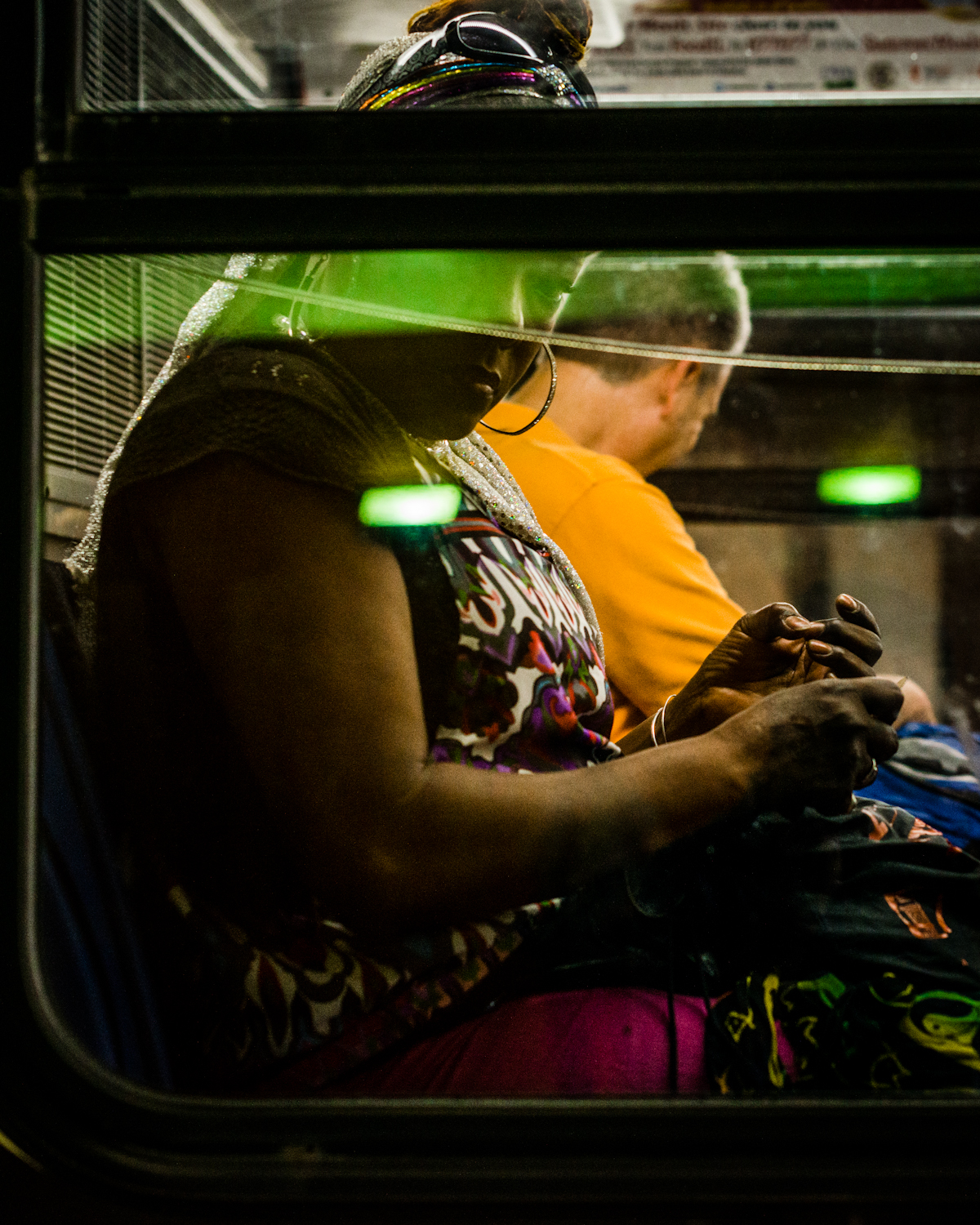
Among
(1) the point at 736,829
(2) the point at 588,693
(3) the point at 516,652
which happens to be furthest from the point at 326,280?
(1) the point at 736,829

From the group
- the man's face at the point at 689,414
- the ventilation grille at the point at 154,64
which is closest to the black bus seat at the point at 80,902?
the ventilation grille at the point at 154,64

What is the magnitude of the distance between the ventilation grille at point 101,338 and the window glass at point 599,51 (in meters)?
0.15

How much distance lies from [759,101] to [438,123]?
9.8 inches

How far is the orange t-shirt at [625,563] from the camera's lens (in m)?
1.51

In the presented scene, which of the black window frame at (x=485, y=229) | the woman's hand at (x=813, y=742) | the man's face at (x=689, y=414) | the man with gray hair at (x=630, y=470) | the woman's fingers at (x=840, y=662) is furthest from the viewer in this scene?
the man's face at (x=689, y=414)

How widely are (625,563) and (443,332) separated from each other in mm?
737

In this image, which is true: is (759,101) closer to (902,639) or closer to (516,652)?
(516,652)

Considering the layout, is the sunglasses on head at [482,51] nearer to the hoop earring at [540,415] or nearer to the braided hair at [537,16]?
the braided hair at [537,16]

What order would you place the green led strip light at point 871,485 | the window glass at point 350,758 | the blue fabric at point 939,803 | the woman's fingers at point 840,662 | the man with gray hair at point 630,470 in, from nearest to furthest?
the window glass at point 350,758
the woman's fingers at point 840,662
the man with gray hair at point 630,470
the blue fabric at point 939,803
the green led strip light at point 871,485

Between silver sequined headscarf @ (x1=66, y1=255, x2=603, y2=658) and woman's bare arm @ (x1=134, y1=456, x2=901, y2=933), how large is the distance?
0.30 feet

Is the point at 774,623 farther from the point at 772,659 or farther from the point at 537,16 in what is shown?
the point at 537,16

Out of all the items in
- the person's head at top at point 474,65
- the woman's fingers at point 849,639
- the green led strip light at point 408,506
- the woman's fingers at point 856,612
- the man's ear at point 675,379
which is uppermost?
the person's head at top at point 474,65

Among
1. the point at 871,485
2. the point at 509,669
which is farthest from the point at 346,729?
the point at 871,485

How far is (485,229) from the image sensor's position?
0.79 metres
